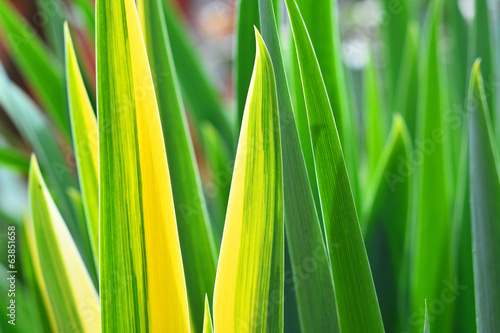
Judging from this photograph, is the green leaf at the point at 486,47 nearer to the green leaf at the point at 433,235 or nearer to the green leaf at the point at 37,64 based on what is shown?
the green leaf at the point at 433,235

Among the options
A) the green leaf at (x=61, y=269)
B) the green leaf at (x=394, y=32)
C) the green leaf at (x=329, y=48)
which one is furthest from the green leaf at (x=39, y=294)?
the green leaf at (x=394, y=32)

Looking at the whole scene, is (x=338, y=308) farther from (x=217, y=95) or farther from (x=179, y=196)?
(x=217, y=95)

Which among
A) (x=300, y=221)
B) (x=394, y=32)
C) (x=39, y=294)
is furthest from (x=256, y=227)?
(x=394, y=32)

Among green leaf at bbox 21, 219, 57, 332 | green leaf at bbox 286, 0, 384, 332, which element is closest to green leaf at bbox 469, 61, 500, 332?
green leaf at bbox 286, 0, 384, 332

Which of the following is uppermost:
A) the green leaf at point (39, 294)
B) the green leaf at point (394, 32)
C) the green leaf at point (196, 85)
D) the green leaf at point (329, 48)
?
the green leaf at point (394, 32)

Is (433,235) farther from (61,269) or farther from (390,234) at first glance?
(61,269)

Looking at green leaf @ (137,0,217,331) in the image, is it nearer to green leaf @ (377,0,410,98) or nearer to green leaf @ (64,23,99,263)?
green leaf @ (64,23,99,263)
